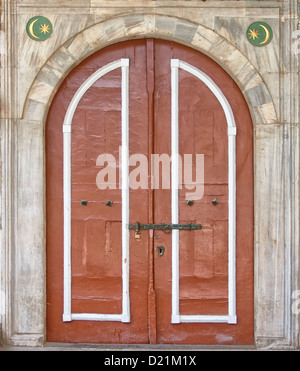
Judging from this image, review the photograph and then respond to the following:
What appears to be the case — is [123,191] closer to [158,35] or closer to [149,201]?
[149,201]

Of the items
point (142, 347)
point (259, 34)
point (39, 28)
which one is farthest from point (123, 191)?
point (259, 34)

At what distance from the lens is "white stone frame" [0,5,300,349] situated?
11.6ft

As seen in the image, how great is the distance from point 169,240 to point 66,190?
103cm

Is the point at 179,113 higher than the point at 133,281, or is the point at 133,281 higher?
the point at 179,113

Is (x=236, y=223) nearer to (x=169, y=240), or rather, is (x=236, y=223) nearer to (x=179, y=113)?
(x=169, y=240)

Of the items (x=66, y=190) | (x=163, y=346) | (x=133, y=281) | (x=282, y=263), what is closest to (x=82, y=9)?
(x=66, y=190)

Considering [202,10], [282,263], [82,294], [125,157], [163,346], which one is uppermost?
[202,10]

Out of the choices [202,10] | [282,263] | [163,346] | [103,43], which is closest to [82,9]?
[103,43]

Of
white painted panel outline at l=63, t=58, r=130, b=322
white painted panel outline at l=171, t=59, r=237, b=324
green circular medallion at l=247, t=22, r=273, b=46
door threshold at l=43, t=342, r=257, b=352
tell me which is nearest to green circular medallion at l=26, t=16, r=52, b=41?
white painted panel outline at l=63, t=58, r=130, b=322

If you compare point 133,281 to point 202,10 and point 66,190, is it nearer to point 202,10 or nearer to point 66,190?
point 66,190

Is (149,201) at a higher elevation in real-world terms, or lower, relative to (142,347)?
higher

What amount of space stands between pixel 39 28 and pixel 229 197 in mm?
2239

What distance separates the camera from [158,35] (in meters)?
3.57

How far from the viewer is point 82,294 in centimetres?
366
